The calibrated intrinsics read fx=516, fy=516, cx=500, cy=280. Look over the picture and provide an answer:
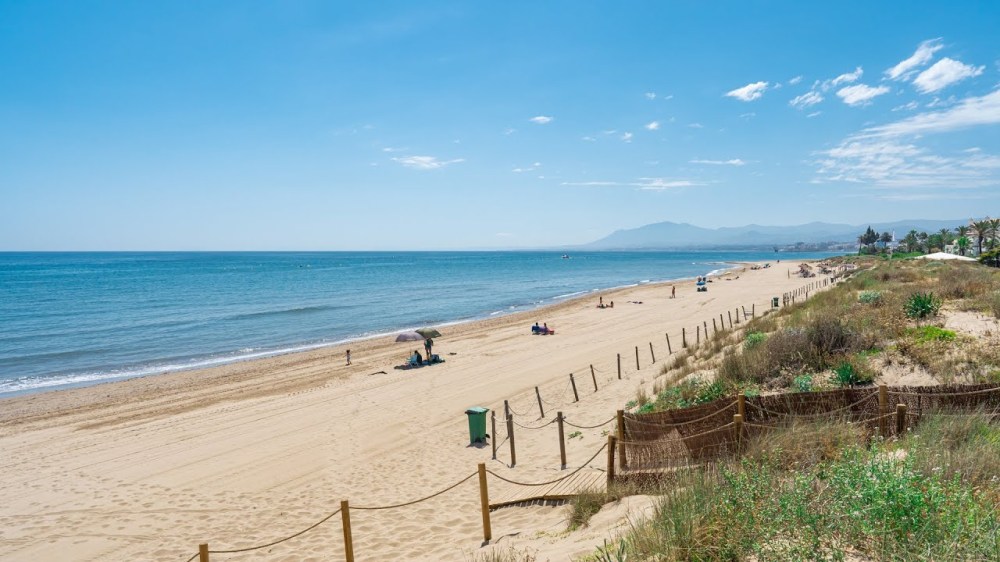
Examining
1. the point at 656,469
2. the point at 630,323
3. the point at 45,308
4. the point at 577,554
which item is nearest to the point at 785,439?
the point at 656,469

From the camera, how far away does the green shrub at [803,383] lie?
9.64 m

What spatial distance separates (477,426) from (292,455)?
4.69 metres

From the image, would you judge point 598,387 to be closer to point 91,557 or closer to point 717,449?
point 717,449

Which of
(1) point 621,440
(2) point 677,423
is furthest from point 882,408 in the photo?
(1) point 621,440

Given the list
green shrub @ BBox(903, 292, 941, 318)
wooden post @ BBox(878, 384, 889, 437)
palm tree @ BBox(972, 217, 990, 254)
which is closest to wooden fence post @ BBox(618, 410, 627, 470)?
wooden post @ BBox(878, 384, 889, 437)

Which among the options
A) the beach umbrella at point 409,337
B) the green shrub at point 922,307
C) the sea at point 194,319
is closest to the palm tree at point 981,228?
the sea at point 194,319

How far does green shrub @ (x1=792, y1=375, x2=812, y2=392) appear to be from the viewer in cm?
964

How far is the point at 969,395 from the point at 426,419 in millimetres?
12030

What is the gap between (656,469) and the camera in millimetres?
6922

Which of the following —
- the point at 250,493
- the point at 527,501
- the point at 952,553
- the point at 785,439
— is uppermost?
the point at 952,553

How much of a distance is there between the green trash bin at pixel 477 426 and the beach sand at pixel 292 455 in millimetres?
351

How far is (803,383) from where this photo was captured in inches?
385

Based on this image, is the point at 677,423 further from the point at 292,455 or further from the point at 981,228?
the point at 981,228

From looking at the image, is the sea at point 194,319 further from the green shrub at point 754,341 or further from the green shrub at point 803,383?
the green shrub at point 803,383
